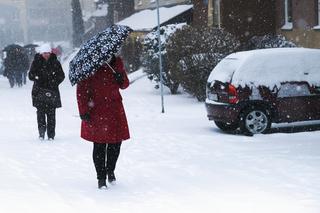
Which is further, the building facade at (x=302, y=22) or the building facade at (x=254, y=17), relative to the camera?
the building facade at (x=254, y=17)

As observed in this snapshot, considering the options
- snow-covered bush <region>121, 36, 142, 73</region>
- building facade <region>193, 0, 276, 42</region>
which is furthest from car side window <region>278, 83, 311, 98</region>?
snow-covered bush <region>121, 36, 142, 73</region>

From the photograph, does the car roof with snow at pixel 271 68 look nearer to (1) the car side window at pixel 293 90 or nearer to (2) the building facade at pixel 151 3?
(1) the car side window at pixel 293 90

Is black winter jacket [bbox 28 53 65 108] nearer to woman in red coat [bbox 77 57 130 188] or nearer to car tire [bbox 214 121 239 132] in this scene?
car tire [bbox 214 121 239 132]

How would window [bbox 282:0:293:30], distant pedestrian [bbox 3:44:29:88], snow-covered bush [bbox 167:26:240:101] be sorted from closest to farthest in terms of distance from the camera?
1. snow-covered bush [bbox 167:26:240:101]
2. window [bbox 282:0:293:30]
3. distant pedestrian [bbox 3:44:29:88]

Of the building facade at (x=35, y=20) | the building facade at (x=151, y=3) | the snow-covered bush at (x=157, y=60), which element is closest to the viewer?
the snow-covered bush at (x=157, y=60)

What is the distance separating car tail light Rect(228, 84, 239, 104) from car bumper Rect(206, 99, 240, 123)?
7 cm

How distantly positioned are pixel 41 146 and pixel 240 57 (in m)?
3.97

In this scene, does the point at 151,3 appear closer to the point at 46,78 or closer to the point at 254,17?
the point at 254,17

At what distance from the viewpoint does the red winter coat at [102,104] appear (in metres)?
7.55

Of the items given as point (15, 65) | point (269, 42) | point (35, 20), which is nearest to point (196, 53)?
point (269, 42)

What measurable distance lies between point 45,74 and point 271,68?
4050 mm

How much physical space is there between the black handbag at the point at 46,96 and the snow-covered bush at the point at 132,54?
65.0ft

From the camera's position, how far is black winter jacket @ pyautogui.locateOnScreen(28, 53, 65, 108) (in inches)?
469

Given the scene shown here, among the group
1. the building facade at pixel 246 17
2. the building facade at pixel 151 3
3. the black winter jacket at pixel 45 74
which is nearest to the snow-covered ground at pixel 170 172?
the black winter jacket at pixel 45 74
